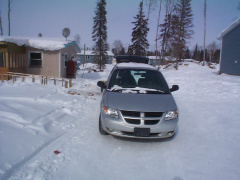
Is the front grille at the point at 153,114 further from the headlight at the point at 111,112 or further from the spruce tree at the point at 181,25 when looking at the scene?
the spruce tree at the point at 181,25

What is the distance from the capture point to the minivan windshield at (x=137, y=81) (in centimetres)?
506

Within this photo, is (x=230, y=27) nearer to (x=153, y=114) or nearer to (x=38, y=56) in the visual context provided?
(x=153, y=114)

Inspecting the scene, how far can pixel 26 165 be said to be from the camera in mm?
3217

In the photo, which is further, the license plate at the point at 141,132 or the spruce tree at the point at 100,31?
the spruce tree at the point at 100,31

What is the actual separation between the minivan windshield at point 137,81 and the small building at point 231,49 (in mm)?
14546

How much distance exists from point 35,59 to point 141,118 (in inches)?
585

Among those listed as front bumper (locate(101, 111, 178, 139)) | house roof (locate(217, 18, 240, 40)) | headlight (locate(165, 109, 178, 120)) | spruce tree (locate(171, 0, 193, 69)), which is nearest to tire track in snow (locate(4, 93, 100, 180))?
front bumper (locate(101, 111, 178, 139))

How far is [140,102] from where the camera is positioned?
421 centimetres

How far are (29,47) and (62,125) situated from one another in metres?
13.1

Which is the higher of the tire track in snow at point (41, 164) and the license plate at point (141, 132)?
the license plate at point (141, 132)

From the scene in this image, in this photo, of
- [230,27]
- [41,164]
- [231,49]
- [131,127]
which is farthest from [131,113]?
[231,49]

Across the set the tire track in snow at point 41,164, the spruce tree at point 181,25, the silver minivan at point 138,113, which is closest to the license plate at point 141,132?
the silver minivan at point 138,113

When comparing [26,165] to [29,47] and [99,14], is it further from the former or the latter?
[99,14]

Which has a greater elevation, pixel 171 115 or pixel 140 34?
pixel 140 34
